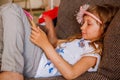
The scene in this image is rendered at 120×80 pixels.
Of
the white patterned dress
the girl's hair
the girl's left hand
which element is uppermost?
the girl's hair

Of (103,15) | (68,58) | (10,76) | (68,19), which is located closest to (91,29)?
(103,15)

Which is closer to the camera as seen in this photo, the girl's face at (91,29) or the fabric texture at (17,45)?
the fabric texture at (17,45)

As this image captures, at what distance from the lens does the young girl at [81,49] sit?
1.19 m

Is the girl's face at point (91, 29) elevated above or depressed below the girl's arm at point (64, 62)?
above

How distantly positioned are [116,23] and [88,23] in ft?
0.81

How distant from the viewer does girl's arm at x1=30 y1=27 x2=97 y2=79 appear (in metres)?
1.17

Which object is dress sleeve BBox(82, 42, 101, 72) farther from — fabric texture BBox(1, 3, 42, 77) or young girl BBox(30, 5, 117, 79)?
fabric texture BBox(1, 3, 42, 77)

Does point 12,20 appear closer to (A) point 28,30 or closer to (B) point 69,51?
(A) point 28,30

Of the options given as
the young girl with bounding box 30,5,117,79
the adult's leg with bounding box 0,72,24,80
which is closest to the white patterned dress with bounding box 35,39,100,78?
the young girl with bounding box 30,5,117,79

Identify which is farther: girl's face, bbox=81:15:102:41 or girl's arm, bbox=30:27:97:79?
girl's face, bbox=81:15:102:41

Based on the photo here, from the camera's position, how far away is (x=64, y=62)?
119 cm

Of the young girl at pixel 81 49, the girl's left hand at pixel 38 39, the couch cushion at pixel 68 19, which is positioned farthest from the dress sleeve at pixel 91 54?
the couch cushion at pixel 68 19

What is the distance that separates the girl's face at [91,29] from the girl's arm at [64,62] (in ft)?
0.56

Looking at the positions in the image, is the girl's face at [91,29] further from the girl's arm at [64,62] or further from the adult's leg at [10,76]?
the adult's leg at [10,76]
